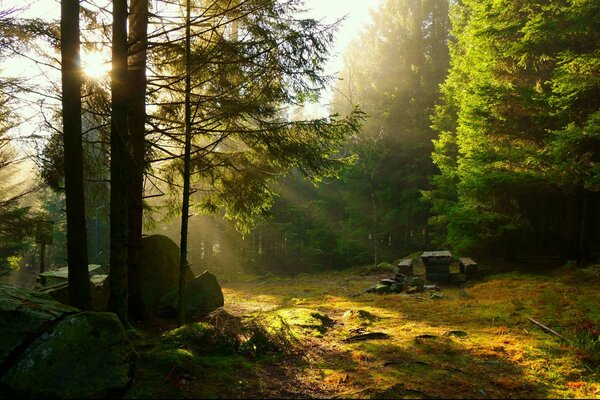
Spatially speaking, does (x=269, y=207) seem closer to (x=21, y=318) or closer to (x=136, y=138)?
(x=136, y=138)

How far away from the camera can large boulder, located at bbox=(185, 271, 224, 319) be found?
9507mm

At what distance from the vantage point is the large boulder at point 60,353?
11.1 feet

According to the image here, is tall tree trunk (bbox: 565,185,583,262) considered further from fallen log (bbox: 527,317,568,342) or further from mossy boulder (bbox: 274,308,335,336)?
mossy boulder (bbox: 274,308,335,336)

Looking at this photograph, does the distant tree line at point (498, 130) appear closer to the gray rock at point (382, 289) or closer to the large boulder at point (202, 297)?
the large boulder at point (202, 297)

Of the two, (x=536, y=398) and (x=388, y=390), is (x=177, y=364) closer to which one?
(x=388, y=390)

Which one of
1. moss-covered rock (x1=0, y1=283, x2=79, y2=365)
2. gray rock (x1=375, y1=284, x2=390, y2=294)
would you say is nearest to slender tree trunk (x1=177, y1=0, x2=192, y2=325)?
moss-covered rock (x1=0, y1=283, x2=79, y2=365)

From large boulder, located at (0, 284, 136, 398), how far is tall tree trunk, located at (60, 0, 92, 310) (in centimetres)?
184

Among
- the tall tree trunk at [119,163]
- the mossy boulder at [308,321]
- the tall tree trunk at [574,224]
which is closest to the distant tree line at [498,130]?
the tall tree trunk at [574,224]

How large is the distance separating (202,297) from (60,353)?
6304 millimetres

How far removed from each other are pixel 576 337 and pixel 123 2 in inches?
373

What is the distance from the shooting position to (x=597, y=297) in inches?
342

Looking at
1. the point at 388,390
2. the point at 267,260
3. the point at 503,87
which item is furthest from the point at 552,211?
the point at 267,260

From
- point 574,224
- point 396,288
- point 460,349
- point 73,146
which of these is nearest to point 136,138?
point 73,146

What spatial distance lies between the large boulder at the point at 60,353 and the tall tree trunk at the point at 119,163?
8.16 ft
